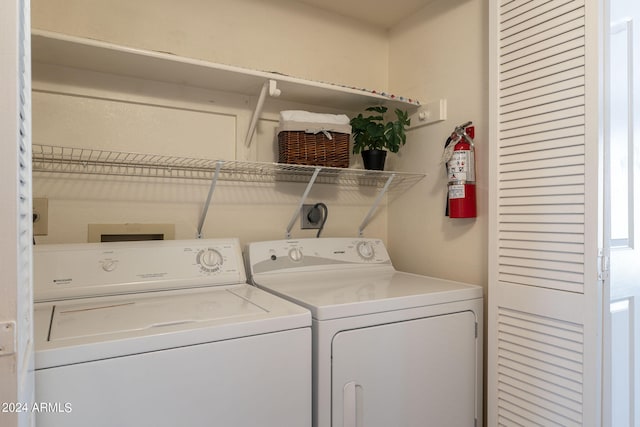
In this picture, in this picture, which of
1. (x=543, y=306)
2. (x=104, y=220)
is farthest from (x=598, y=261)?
(x=104, y=220)

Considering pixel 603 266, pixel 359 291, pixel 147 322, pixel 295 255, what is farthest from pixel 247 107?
pixel 603 266

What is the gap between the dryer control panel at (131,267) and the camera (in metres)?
1.28

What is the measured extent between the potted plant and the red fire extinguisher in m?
0.28

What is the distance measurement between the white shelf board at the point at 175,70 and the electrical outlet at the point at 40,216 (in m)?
0.53

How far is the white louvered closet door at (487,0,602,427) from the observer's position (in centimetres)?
120

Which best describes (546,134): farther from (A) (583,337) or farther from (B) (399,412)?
(B) (399,412)

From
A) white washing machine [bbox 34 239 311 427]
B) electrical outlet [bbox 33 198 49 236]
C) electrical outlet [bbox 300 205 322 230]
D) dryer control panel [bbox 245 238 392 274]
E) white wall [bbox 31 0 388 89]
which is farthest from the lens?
electrical outlet [bbox 300 205 322 230]

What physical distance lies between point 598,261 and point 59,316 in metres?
1.63

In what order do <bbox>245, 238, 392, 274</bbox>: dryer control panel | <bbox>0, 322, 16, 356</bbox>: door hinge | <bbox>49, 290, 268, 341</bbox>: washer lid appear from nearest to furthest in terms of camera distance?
<bbox>0, 322, 16, 356</bbox>: door hinge → <bbox>49, 290, 268, 341</bbox>: washer lid → <bbox>245, 238, 392, 274</bbox>: dryer control panel

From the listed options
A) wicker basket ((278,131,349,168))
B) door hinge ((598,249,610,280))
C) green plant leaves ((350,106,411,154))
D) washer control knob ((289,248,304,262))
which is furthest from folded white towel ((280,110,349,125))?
door hinge ((598,249,610,280))

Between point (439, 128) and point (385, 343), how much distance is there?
113 centimetres

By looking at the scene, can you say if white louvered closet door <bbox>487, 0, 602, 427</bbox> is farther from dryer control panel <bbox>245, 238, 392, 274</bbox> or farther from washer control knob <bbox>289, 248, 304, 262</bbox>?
washer control knob <bbox>289, 248, 304, 262</bbox>

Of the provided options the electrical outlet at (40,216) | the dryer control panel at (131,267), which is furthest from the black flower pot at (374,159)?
the electrical outlet at (40,216)

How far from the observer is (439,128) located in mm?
1898
